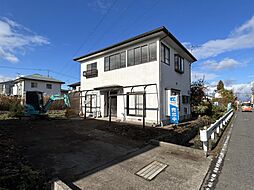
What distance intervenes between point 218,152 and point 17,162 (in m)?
6.75

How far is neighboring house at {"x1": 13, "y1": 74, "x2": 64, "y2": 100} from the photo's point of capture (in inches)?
1226

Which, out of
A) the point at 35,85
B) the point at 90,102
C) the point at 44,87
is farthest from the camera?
the point at 44,87

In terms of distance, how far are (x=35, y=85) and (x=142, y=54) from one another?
95.8 feet

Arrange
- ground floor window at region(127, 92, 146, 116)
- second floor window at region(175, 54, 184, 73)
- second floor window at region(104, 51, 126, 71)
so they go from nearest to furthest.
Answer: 1. ground floor window at region(127, 92, 146, 116)
2. second floor window at region(104, 51, 126, 71)
3. second floor window at region(175, 54, 184, 73)

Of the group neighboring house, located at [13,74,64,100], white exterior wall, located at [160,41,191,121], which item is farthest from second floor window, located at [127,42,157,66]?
neighboring house, located at [13,74,64,100]

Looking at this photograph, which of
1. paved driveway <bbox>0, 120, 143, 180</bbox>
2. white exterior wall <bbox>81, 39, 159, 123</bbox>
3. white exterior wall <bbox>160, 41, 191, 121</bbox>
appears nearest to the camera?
paved driveway <bbox>0, 120, 143, 180</bbox>

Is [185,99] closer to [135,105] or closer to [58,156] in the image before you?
[135,105]

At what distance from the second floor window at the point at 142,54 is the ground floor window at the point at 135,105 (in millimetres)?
2712

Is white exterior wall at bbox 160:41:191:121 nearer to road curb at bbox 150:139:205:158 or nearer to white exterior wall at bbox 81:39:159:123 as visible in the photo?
white exterior wall at bbox 81:39:159:123

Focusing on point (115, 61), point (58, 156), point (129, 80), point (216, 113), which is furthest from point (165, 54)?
point (216, 113)

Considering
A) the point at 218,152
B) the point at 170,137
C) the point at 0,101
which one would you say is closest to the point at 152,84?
the point at 170,137

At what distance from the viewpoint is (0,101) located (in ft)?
66.1

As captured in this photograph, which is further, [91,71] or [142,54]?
[91,71]

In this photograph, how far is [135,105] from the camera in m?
12.4
